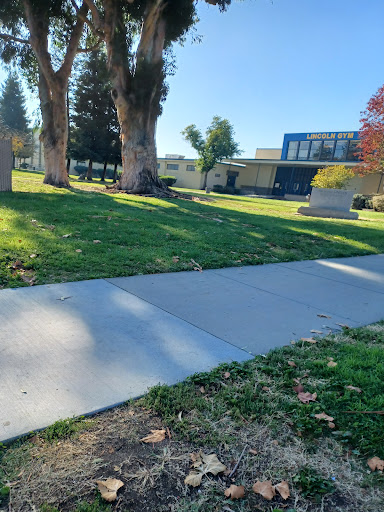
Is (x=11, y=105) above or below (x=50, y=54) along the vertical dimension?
above

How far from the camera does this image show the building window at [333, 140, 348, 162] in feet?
148

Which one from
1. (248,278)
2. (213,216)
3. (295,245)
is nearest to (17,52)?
(213,216)

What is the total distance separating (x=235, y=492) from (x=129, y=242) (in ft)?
16.6

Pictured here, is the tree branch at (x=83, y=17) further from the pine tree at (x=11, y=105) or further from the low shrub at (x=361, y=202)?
the pine tree at (x=11, y=105)

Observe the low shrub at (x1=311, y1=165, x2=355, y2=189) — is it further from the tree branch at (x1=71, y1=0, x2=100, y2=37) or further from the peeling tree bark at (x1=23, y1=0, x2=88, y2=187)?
the peeling tree bark at (x1=23, y1=0, x2=88, y2=187)

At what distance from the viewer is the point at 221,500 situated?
1.65m

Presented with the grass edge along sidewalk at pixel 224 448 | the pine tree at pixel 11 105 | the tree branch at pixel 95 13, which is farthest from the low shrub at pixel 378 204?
the pine tree at pixel 11 105

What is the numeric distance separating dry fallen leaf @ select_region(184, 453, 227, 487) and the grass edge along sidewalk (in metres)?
0.01

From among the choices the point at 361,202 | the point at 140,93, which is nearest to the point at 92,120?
the point at 140,93

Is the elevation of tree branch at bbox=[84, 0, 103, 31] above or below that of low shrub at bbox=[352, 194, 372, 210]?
above

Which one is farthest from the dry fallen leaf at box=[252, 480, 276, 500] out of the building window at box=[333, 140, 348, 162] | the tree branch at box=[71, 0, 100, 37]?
the building window at box=[333, 140, 348, 162]

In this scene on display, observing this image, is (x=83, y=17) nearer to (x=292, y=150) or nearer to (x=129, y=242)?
(x=129, y=242)

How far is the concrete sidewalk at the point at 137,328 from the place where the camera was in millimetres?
2254

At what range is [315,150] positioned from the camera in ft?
161
